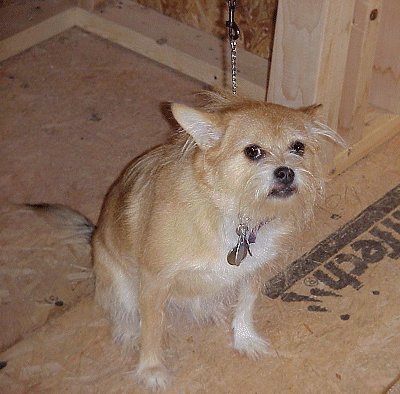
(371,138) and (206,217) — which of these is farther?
(371,138)

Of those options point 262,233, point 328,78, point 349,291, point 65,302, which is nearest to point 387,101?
point 328,78

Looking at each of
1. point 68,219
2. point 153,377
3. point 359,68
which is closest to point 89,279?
point 68,219

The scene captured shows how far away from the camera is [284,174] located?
2227 millimetres

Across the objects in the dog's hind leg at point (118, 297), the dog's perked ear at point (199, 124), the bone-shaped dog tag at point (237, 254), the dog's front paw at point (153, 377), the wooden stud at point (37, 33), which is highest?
the dog's perked ear at point (199, 124)

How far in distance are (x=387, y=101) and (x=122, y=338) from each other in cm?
178

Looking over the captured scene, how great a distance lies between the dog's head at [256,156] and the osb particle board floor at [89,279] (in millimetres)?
675

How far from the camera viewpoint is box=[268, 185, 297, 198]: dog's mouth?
2.25 meters

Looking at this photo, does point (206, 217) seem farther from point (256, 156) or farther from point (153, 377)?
point (153, 377)

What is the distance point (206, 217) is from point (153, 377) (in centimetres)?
62

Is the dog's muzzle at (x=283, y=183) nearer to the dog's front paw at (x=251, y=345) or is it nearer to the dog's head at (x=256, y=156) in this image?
the dog's head at (x=256, y=156)

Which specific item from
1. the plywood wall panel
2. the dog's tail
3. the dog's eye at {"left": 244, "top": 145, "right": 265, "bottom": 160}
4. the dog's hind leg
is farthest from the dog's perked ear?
the plywood wall panel

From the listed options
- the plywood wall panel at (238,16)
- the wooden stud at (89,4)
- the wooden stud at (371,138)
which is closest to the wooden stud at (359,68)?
the wooden stud at (371,138)

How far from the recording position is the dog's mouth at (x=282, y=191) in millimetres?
2252

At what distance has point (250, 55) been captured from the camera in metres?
4.27
